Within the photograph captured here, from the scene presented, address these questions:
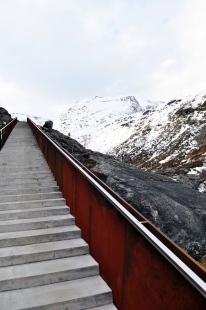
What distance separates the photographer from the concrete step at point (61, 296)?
3473 millimetres

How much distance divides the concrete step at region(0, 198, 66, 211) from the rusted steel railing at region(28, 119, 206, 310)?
1431mm

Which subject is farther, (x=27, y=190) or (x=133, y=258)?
(x=27, y=190)

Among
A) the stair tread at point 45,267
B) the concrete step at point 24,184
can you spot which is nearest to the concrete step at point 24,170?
the concrete step at point 24,184

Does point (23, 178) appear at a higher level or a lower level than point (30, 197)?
higher

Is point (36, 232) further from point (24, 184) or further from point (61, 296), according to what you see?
point (24, 184)

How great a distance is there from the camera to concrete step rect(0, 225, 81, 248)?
15.6ft

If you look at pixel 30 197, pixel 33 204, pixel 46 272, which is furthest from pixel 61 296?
pixel 30 197

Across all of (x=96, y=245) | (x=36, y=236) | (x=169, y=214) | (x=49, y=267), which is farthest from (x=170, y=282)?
(x=169, y=214)

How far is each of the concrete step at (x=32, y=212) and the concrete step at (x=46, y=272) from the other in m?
1.60

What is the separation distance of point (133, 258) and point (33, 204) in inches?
152

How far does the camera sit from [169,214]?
6324 millimetres

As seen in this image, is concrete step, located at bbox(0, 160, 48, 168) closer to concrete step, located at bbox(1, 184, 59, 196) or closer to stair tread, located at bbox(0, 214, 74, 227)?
concrete step, located at bbox(1, 184, 59, 196)

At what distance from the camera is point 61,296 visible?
3668 millimetres

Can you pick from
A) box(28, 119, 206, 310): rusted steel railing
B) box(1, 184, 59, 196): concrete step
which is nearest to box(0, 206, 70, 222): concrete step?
box(28, 119, 206, 310): rusted steel railing
